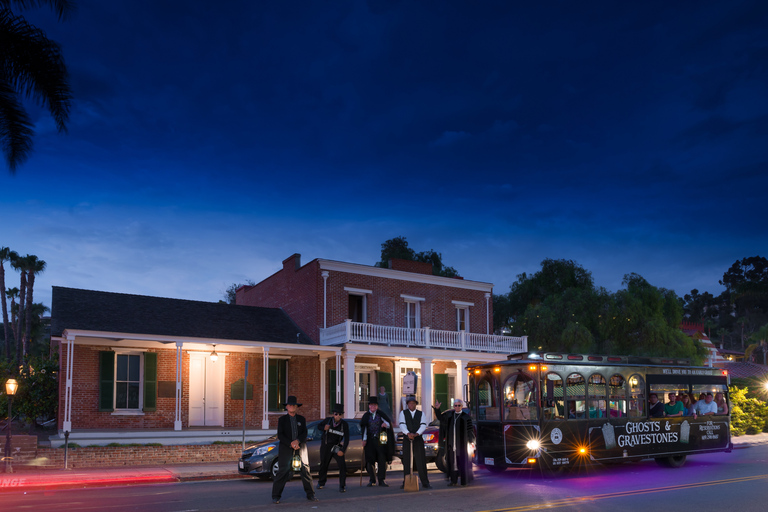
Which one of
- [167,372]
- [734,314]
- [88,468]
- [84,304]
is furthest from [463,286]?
[734,314]

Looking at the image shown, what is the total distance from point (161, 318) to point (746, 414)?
23.0 metres

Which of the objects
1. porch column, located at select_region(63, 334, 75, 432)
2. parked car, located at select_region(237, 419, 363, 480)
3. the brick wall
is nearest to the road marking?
parked car, located at select_region(237, 419, 363, 480)

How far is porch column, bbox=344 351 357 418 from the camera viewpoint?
25.6 meters

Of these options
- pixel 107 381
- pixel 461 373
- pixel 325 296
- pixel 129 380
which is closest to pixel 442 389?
pixel 461 373

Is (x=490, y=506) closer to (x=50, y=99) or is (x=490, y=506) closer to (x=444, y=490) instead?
(x=444, y=490)

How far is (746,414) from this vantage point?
2759cm

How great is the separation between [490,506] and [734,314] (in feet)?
363

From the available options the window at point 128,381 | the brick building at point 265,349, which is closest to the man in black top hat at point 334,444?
the brick building at point 265,349

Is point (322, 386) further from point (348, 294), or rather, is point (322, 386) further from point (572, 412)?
point (572, 412)

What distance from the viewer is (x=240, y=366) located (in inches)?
990

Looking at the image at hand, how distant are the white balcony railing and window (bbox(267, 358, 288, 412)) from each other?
1977mm

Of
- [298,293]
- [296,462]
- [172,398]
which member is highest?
[298,293]

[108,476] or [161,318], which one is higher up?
[161,318]

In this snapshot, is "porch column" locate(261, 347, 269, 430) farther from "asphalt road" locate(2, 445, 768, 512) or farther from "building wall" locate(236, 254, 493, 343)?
"asphalt road" locate(2, 445, 768, 512)
